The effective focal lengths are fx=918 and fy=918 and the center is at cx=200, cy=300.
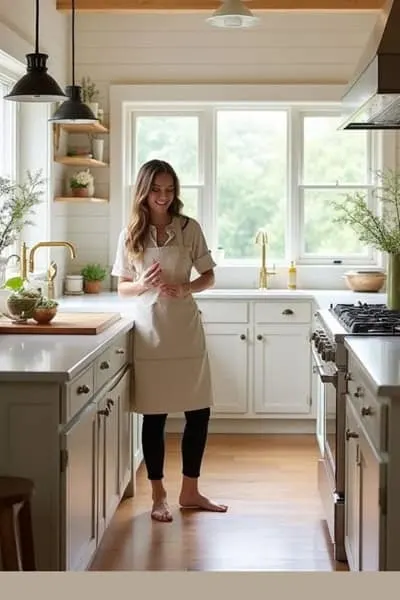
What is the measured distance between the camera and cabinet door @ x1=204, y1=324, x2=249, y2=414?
575cm

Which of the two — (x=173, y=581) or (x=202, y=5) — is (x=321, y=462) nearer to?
(x=202, y=5)

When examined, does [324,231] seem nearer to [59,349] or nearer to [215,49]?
[215,49]

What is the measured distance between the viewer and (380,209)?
6125 millimetres

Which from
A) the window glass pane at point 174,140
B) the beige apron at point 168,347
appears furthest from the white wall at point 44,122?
the beige apron at point 168,347

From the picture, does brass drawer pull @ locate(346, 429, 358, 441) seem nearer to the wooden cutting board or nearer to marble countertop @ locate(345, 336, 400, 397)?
marble countertop @ locate(345, 336, 400, 397)

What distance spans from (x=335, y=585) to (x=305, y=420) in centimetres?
509

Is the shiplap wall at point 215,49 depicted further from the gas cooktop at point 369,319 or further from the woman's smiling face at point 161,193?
the gas cooktop at point 369,319

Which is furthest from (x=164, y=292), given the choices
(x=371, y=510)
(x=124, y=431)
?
(x=371, y=510)

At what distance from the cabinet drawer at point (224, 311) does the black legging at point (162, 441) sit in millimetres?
1569

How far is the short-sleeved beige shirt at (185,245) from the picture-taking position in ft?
13.3

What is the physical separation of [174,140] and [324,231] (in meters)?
1.20

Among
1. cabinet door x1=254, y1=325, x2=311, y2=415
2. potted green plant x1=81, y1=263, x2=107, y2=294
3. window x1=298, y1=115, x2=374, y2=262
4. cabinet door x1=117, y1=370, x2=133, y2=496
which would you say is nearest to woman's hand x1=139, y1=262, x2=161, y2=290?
cabinet door x1=117, y1=370, x2=133, y2=496

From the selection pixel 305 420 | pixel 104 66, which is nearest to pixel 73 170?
pixel 104 66

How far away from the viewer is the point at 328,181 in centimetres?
626
